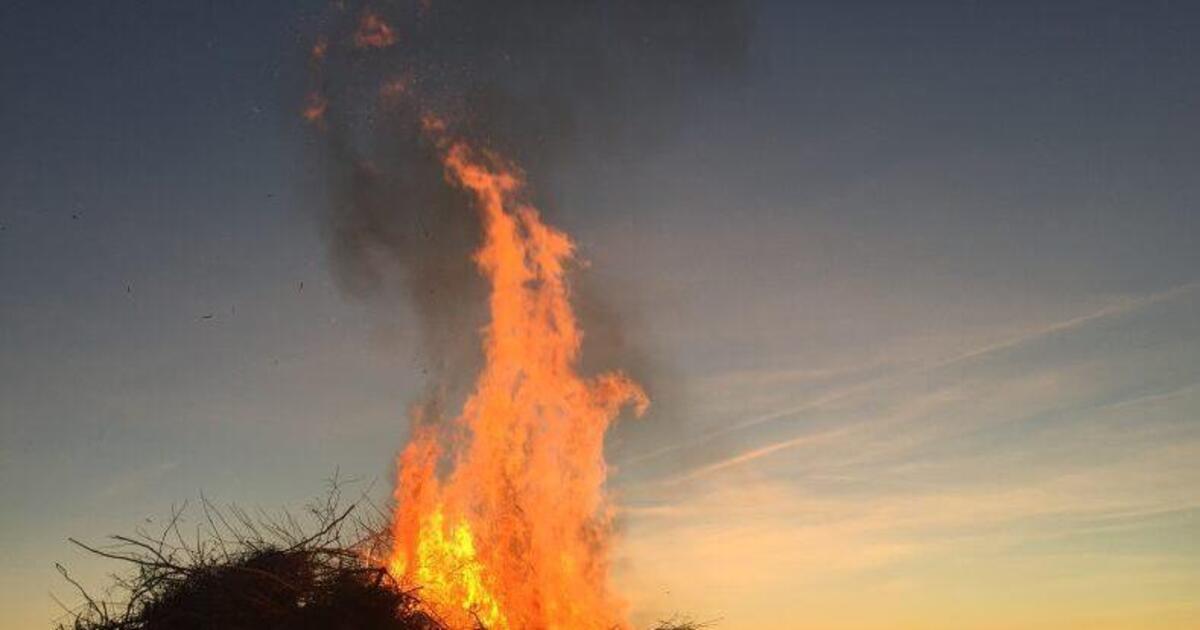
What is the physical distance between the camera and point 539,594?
20.2m

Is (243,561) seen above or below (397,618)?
above

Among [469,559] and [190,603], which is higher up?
[469,559]

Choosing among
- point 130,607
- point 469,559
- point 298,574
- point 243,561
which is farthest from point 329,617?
point 469,559

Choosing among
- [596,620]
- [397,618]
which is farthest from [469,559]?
[397,618]

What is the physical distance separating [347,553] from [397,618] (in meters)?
1.06

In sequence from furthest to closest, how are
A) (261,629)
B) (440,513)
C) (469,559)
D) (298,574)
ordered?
(440,513), (469,559), (298,574), (261,629)

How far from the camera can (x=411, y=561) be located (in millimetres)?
19875

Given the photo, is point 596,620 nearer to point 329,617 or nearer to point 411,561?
point 411,561

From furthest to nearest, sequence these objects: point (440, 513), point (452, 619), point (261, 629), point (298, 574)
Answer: point (440, 513), point (452, 619), point (298, 574), point (261, 629)

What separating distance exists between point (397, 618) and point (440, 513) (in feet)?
32.5

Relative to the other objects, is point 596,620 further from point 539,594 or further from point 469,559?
point 469,559

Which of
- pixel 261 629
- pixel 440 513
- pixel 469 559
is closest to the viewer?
pixel 261 629

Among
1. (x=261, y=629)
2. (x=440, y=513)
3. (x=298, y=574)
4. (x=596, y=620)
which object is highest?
(x=440, y=513)

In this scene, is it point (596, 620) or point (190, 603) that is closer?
point (190, 603)
